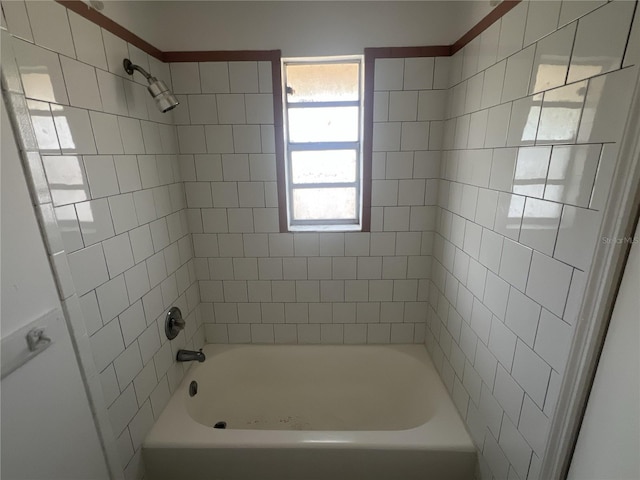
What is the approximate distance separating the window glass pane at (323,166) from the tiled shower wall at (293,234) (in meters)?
0.17

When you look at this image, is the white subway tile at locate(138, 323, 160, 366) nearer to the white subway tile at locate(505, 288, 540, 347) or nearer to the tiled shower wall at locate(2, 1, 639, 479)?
the tiled shower wall at locate(2, 1, 639, 479)

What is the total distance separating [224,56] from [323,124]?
60 cm

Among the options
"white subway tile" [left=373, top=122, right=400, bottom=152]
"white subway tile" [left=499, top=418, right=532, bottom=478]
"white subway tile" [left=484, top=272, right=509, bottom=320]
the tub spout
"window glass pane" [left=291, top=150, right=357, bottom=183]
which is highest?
"white subway tile" [left=373, top=122, right=400, bottom=152]

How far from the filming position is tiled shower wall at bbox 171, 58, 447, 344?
157cm

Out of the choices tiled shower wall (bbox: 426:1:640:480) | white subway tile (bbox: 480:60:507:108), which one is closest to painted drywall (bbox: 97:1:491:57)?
tiled shower wall (bbox: 426:1:640:480)

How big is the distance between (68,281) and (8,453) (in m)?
0.42

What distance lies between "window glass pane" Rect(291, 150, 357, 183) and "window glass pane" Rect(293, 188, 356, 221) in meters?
0.06

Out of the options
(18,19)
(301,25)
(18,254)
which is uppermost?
(301,25)

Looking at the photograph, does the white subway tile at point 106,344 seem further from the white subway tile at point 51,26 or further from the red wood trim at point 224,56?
the red wood trim at point 224,56

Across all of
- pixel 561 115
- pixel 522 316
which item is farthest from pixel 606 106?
pixel 522 316

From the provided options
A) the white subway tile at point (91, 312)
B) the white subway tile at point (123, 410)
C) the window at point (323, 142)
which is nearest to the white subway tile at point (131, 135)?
the white subway tile at point (91, 312)

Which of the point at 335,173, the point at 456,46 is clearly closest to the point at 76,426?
the point at 335,173

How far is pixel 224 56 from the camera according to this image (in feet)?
5.03

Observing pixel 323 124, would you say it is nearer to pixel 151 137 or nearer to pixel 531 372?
pixel 151 137
